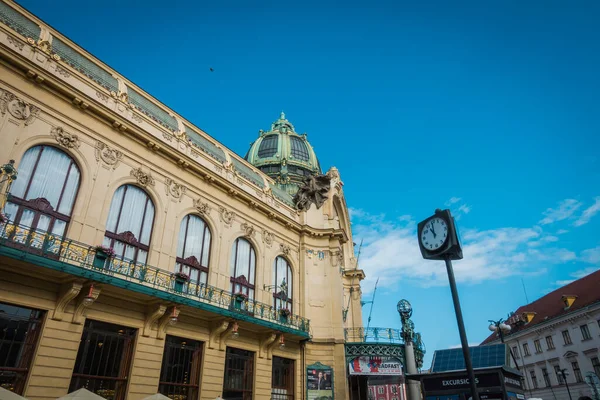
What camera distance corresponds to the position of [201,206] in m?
21.5

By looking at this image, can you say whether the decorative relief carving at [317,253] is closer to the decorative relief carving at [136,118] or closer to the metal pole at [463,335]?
the decorative relief carving at [136,118]

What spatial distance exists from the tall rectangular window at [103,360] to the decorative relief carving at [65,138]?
7.20 metres

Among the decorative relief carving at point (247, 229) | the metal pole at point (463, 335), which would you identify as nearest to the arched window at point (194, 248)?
the decorative relief carving at point (247, 229)

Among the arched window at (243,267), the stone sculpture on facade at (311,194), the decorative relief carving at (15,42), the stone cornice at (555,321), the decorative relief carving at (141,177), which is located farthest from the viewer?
the stone cornice at (555,321)

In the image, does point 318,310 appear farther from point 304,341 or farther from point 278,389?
point 278,389

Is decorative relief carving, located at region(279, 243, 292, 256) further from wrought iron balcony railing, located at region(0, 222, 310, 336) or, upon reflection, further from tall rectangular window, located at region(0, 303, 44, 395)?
tall rectangular window, located at region(0, 303, 44, 395)

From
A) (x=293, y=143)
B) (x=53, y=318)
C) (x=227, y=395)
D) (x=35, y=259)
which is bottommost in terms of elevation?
(x=227, y=395)

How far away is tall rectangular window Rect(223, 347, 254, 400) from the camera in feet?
63.6

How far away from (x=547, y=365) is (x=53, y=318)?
5163cm

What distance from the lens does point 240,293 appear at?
2088 centimetres

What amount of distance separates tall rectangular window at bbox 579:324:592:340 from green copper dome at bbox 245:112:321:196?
3224cm

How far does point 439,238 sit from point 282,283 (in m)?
17.1

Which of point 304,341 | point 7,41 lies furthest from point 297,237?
→ point 7,41

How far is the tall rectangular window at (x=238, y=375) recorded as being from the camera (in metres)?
19.4
